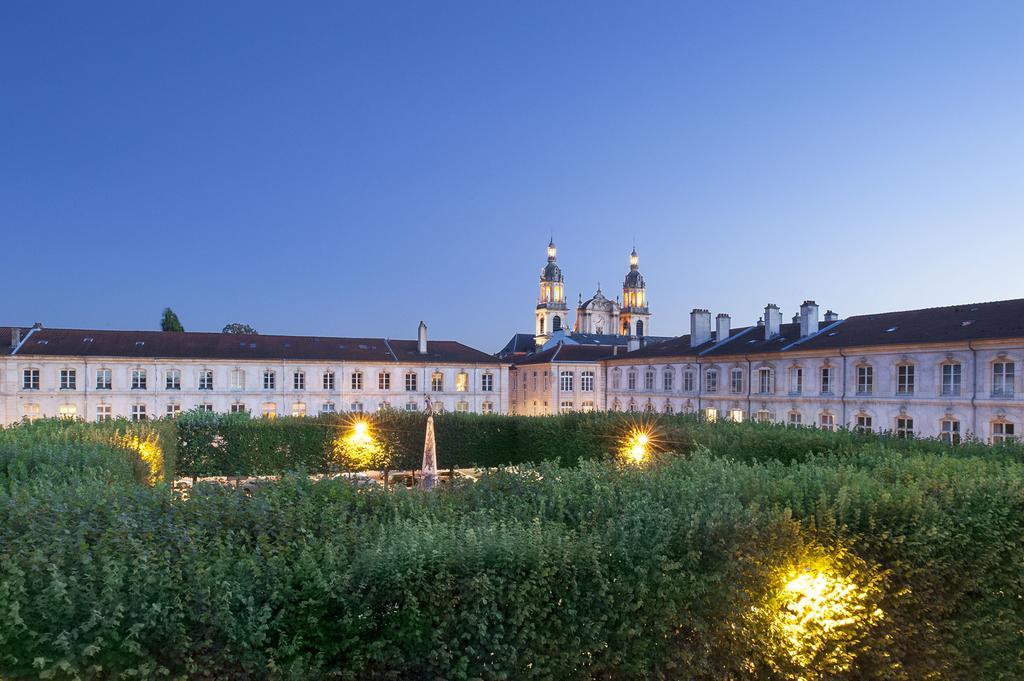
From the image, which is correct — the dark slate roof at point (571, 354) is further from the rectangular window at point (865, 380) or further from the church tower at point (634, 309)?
the church tower at point (634, 309)

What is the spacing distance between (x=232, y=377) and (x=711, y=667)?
50.9 metres

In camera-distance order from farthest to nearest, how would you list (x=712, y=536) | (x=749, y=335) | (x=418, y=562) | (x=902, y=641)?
(x=749, y=335) → (x=902, y=641) → (x=712, y=536) → (x=418, y=562)

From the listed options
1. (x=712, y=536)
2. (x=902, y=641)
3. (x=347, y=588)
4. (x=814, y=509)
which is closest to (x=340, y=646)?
(x=347, y=588)

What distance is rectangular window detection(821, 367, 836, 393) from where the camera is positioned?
130ft

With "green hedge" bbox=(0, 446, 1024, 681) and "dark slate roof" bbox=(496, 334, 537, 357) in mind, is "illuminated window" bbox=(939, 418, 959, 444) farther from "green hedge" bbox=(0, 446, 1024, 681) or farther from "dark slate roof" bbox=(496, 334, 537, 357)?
"dark slate roof" bbox=(496, 334, 537, 357)

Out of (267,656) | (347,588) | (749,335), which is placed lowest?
(267,656)

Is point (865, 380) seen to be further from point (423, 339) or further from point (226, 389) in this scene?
point (226, 389)

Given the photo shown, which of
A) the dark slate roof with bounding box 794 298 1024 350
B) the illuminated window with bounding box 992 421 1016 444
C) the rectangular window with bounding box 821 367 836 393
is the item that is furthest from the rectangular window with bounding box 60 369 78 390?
the illuminated window with bounding box 992 421 1016 444

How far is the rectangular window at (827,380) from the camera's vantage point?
1558 inches

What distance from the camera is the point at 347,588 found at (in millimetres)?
6223

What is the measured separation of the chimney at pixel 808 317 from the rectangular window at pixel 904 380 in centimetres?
806

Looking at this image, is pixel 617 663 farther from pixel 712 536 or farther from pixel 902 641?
pixel 902 641

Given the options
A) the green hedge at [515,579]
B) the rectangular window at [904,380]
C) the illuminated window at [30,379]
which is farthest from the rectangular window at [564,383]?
the green hedge at [515,579]

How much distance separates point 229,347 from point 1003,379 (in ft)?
170
